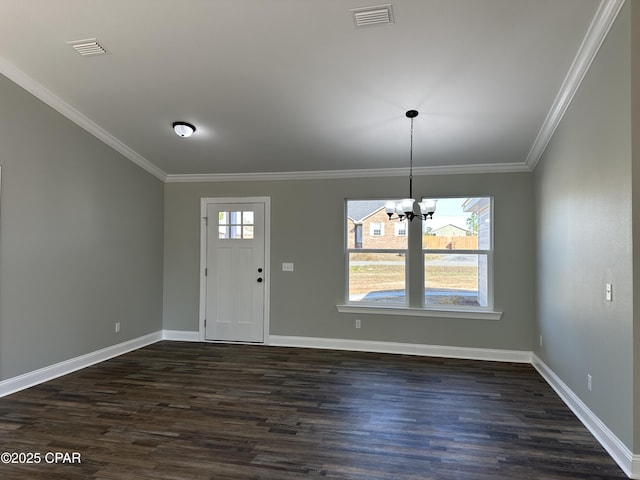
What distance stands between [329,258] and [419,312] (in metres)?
1.36

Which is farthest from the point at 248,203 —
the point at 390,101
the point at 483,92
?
the point at 483,92

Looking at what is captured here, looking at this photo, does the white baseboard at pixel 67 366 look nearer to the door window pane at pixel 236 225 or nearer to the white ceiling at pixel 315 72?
the door window pane at pixel 236 225

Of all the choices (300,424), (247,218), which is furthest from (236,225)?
(300,424)

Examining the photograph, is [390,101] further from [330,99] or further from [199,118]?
[199,118]

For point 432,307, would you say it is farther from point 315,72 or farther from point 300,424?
point 315,72

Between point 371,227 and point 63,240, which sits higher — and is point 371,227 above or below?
above

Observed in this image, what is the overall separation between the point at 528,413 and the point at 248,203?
13.6ft

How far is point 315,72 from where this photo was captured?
3318 mm

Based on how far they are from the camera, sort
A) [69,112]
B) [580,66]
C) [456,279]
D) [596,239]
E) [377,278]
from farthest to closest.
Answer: [377,278] → [456,279] → [69,112] → [580,66] → [596,239]

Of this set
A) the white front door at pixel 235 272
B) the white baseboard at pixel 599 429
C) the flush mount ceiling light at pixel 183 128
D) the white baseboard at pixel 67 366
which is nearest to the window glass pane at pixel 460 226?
the white baseboard at pixel 599 429

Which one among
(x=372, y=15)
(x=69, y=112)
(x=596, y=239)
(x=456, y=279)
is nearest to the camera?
(x=372, y=15)

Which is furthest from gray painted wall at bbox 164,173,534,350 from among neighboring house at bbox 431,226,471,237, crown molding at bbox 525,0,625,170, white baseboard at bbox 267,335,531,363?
crown molding at bbox 525,0,625,170

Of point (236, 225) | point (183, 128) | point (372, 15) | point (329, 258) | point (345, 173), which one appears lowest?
point (329, 258)

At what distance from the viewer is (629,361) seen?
2.34 metres
